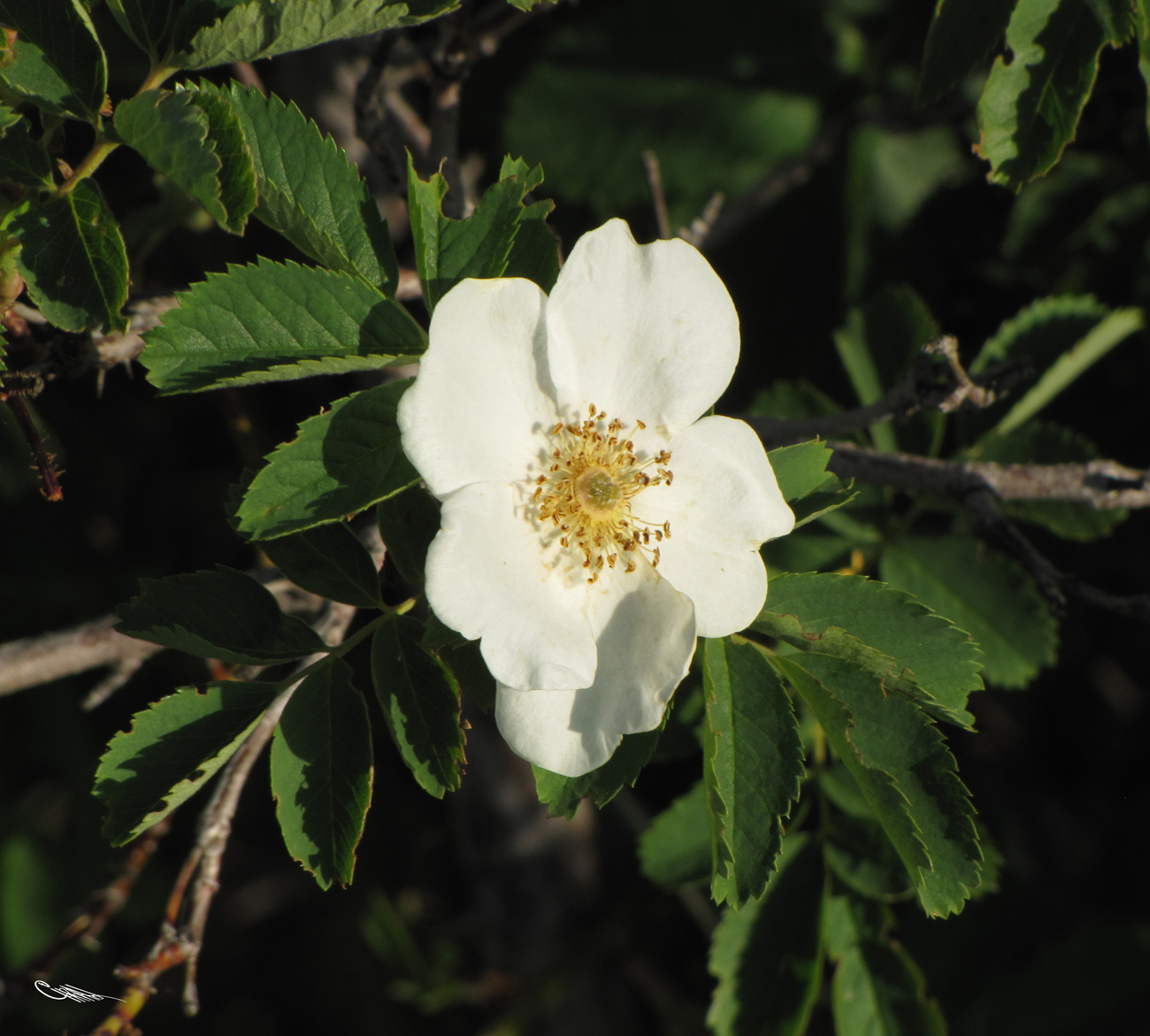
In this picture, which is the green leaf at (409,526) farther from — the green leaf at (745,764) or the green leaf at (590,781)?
the green leaf at (745,764)

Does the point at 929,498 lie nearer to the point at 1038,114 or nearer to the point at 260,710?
the point at 1038,114

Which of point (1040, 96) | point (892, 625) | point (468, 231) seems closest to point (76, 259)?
point (468, 231)

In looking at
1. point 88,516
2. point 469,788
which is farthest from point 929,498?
point 88,516

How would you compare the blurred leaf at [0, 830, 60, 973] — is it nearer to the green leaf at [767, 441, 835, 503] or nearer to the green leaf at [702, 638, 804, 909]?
the green leaf at [702, 638, 804, 909]

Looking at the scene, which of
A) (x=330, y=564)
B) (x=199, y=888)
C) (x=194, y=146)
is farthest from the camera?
(x=199, y=888)

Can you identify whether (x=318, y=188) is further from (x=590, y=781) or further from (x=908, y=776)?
(x=908, y=776)

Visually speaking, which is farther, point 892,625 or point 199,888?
point 199,888

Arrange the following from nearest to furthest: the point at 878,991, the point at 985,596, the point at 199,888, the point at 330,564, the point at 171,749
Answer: the point at 171,749 → the point at 330,564 → the point at 199,888 → the point at 878,991 → the point at 985,596
